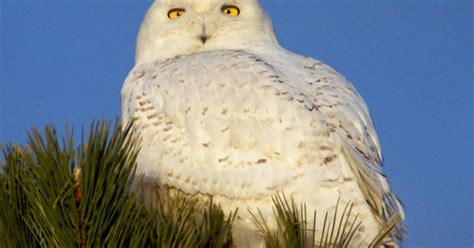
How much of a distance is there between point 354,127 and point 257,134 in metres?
0.69

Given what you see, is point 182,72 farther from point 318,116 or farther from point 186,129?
point 318,116

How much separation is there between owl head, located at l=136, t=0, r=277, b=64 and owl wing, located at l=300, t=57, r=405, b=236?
0.80 m

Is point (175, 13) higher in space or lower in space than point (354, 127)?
higher

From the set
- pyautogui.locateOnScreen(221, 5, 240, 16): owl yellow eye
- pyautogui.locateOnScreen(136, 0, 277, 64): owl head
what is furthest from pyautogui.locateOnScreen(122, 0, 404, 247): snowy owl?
pyautogui.locateOnScreen(221, 5, 240, 16): owl yellow eye

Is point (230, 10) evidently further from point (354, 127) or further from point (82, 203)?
point (82, 203)

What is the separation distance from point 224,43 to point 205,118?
4.65ft

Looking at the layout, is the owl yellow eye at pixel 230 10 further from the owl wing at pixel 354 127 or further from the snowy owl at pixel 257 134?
the owl wing at pixel 354 127

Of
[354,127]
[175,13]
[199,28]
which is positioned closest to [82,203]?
[354,127]

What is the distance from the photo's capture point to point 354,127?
5.32 m

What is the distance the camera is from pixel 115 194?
128 inches

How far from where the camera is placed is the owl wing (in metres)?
4.77

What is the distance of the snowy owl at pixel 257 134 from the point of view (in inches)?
188

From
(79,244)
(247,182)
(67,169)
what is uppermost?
(67,169)

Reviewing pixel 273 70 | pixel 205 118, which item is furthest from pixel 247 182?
pixel 273 70
